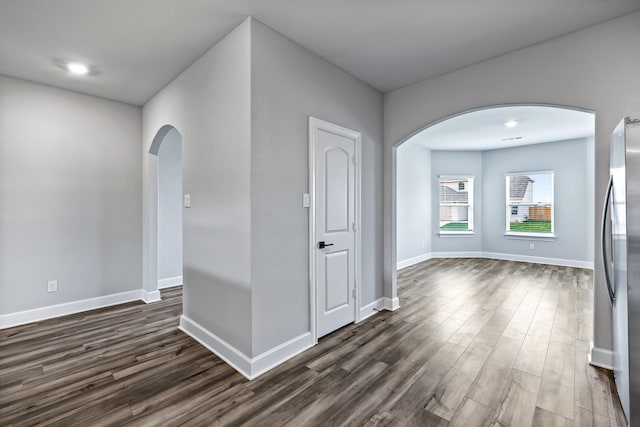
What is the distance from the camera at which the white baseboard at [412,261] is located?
636 cm

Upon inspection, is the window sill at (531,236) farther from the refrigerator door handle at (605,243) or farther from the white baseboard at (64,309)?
the white baseboard at (64,309)

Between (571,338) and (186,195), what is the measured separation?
4235 mm

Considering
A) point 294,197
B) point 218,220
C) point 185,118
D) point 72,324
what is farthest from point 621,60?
point 72,324

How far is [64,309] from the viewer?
3.64 metres

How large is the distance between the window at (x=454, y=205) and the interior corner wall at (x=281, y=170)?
5650mm

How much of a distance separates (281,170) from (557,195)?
7.15 m

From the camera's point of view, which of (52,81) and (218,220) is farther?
(52,81)

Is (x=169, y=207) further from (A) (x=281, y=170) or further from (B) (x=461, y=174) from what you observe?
(B) (x=461, y=174)

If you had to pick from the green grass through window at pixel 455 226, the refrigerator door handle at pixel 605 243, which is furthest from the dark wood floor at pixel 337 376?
the green grass through window at pixel 455 226

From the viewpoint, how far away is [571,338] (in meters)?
2.92

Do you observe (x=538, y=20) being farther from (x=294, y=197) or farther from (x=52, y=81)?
(x=52, y=81)

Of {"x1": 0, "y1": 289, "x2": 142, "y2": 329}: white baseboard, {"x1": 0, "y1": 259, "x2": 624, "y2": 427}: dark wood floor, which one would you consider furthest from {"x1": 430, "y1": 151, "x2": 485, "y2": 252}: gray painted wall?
{"x1": 0, "y1": 289, "x2": 142, "y2": 329}: white baseboard

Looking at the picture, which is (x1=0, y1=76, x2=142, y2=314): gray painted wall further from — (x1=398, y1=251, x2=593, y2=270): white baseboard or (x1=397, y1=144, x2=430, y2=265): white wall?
(x1=398, y1=251, x2=593, y2=270): white baseboard

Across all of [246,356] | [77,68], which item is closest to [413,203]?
[246,356]
